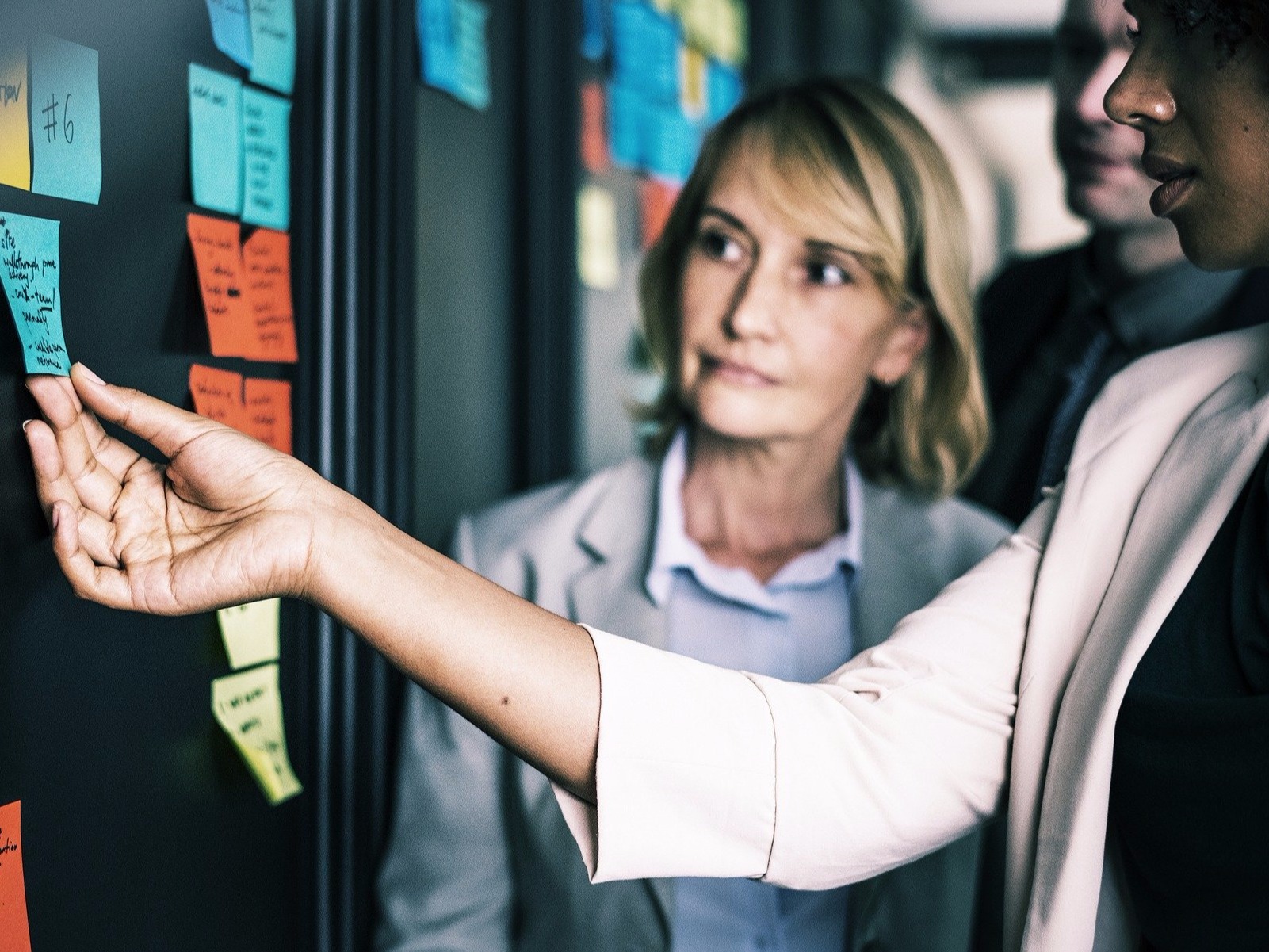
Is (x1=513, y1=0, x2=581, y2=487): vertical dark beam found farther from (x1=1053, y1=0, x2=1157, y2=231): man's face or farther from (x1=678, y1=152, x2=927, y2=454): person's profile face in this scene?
(x1=1053, y1=0, x2=1157, y2=231): man's face

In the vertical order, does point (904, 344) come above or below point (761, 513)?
above

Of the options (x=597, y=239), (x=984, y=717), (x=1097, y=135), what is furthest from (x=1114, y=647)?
(x=597, y=239)

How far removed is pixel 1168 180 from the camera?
1.07 meters

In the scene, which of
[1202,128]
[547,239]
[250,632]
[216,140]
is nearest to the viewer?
[1202,128]

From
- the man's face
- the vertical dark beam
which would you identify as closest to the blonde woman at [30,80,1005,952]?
the vertical dark beam

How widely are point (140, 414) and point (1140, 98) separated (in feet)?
2.85

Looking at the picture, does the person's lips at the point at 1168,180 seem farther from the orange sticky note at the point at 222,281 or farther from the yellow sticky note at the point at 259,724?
the yellow sticky note at the point at 259,724

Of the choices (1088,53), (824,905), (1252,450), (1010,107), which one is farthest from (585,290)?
(1010,107)

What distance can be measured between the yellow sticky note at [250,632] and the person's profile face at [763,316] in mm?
665

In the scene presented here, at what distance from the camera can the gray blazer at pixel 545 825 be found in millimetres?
1515

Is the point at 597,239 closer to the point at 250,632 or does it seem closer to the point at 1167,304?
the point at 1167,304

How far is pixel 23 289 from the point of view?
3.02ft

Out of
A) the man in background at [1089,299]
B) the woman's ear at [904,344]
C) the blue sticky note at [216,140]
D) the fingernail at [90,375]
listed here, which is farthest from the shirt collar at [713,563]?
the fingernail at [90,375]

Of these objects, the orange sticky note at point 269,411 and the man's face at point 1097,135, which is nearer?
the orange sticky note at point 269,411
